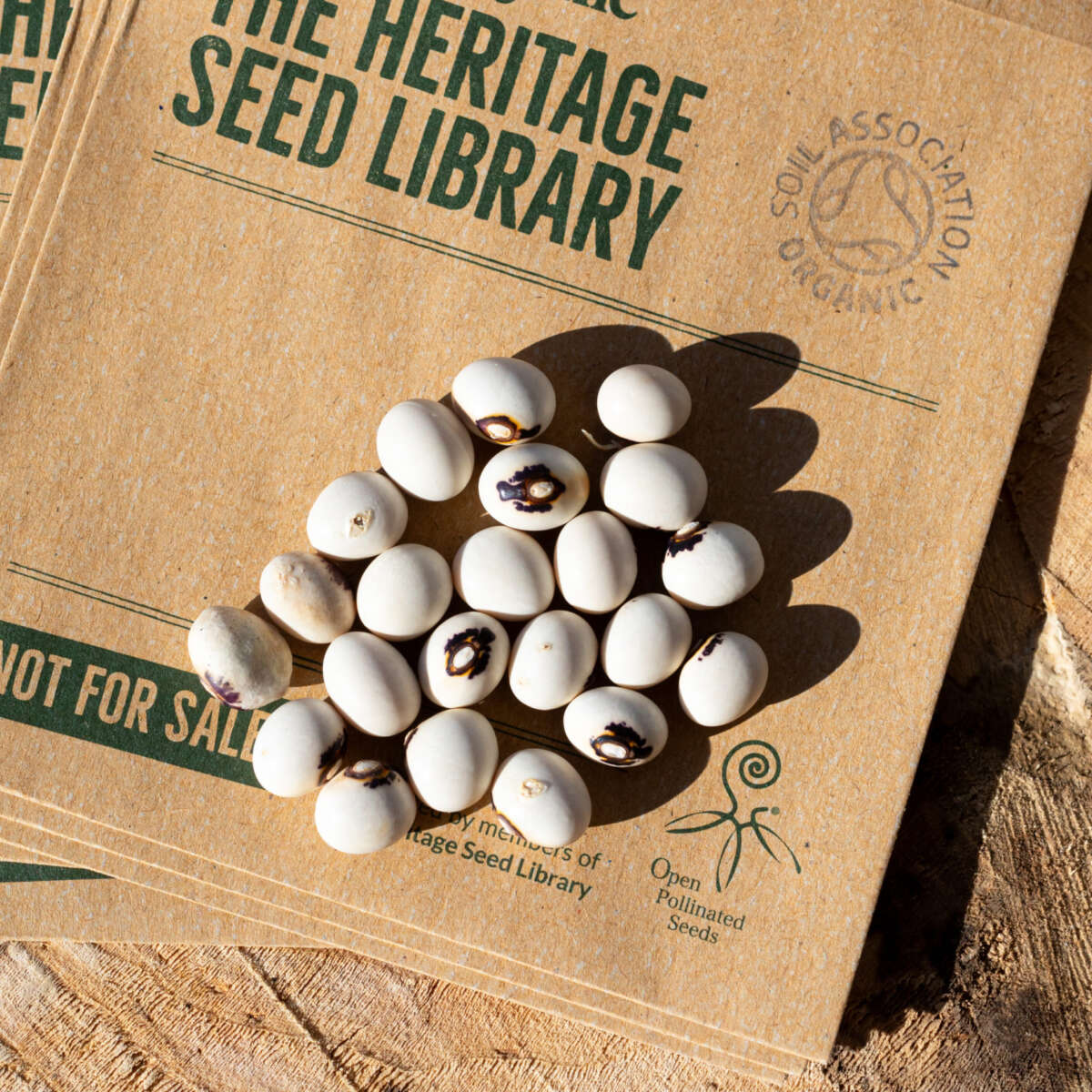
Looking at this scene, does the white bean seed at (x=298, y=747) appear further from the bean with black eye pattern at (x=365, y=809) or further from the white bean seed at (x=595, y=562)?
the white bean seed at (x=595, y=562)

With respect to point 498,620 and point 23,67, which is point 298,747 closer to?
point 498,620

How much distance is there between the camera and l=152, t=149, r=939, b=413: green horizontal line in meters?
0.86

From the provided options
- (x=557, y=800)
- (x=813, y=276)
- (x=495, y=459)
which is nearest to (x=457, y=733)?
(x=557, y=800)

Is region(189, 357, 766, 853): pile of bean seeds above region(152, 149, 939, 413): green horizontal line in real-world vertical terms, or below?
below

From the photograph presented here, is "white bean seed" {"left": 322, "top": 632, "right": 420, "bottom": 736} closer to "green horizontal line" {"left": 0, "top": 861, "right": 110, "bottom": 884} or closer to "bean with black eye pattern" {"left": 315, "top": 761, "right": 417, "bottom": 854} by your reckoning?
"bean with black eye pattern" {"left": 315, "top": 761, "right": 417, "bottom": 854}

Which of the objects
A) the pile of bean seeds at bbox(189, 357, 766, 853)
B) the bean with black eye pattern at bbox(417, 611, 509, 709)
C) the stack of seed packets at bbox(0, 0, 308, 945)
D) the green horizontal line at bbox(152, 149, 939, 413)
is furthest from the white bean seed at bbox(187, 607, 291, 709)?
the green horizontal line at bbox(152, 149, 939, 413)

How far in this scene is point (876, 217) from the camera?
33.8 inches

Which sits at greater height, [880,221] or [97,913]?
[880,221]

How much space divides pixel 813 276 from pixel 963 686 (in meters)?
0.39

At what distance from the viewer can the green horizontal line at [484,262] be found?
86 cm

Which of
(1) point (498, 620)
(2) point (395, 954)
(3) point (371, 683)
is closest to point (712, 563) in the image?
(1) point (498, 620)

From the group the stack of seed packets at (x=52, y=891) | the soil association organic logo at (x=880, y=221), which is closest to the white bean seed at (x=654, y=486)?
the soil association organic logo at (x=880, y=221)

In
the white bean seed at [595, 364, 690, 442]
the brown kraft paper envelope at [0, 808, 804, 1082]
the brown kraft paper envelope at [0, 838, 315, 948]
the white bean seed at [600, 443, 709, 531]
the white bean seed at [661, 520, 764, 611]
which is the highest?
the white bean seed at [595, 364, 690, 442]

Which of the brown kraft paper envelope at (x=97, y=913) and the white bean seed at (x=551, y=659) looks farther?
the brown kraft paper envelope at (x=97, y=913)
